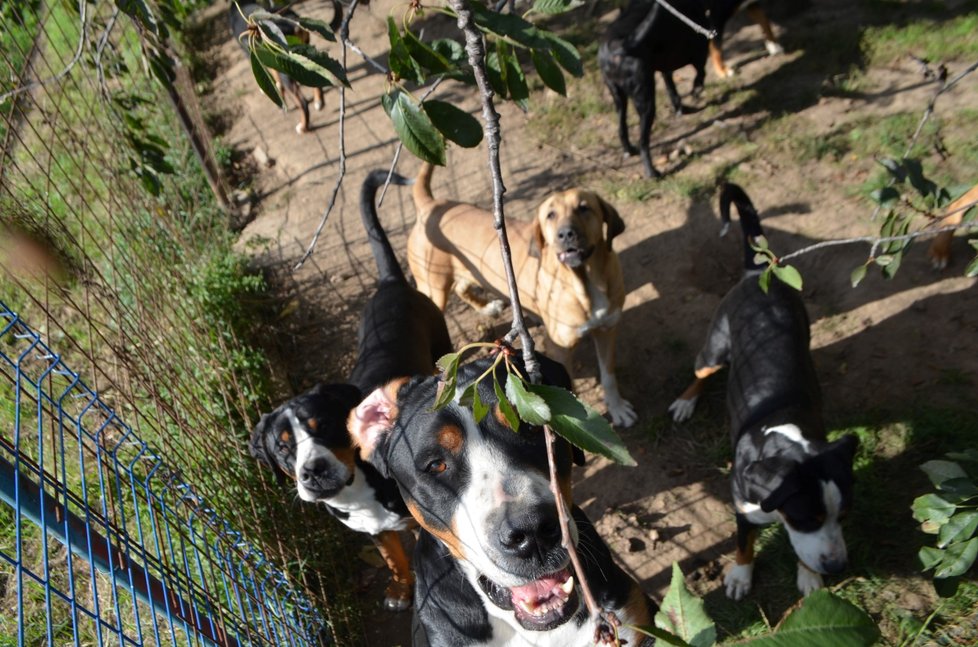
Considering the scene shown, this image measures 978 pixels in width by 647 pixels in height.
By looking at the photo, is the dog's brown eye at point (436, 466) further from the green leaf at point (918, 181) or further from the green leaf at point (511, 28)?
the green leaf at point (918, 181)

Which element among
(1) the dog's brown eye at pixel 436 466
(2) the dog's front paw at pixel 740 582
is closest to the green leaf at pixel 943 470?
(2) the dog's front paw at pixel 740 582

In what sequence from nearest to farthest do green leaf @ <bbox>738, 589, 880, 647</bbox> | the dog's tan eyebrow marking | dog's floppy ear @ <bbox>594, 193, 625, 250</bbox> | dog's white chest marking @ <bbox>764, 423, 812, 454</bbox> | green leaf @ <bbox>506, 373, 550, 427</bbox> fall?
green leaf @ <bbox>738, 589, 880, 647</bbox> < green leaf @ <bbox>506, 373, 550, 427</bbox> < the dog's tan eyebrow marking < dog's white chest marking @ <bbox>764, 423, 812, 454</bbox> < dog's floppy ear @ <bbox>594, 193, 625, 250</bbox>

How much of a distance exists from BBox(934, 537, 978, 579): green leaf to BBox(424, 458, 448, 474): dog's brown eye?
1659 mm

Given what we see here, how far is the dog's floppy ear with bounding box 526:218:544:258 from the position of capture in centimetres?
437

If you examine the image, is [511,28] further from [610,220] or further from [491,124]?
[610,220]

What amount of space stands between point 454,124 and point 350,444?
2573mm

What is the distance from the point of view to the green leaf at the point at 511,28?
1239mm

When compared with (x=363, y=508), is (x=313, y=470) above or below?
above

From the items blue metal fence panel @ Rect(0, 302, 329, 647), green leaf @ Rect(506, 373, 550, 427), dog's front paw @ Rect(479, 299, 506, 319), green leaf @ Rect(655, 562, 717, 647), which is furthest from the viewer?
dog's front paw @ Rect(479, 299, 506, 319)

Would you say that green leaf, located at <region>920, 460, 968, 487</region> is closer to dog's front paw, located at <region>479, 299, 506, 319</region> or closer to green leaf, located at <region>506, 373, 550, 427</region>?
green leaf, located at <region>506, 373, 550, 427</region>

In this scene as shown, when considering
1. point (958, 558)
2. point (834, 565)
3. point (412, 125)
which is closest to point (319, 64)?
point (412, 125)

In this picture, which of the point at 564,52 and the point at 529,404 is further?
the point at 564,52

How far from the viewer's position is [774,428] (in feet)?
11.4

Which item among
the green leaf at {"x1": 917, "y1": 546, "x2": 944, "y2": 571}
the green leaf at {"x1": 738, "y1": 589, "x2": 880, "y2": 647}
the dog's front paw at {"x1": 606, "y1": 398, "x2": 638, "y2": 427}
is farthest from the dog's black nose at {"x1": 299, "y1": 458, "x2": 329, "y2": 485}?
the green leaf at {"x1": 738, "y1": 589, "x2": 880, "y2": 647}
